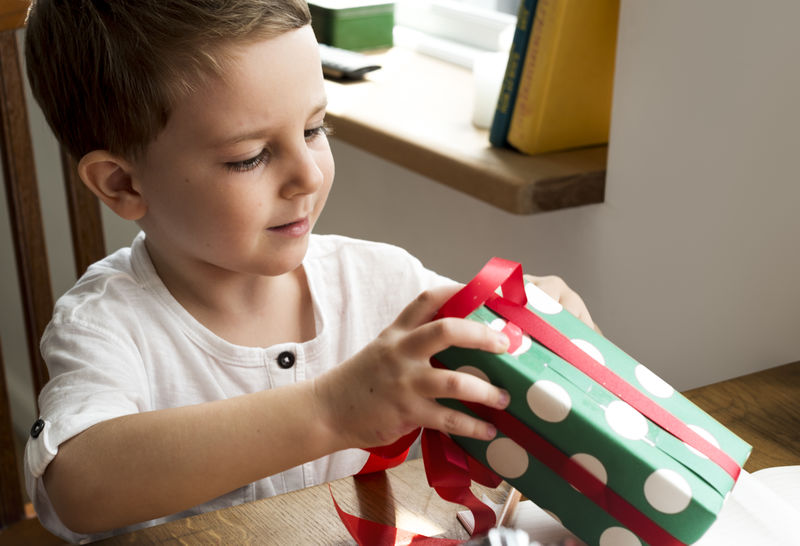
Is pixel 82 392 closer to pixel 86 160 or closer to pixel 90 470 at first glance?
pixel 90 470

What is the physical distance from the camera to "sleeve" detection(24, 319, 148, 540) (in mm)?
704

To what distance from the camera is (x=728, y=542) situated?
2.10 feet

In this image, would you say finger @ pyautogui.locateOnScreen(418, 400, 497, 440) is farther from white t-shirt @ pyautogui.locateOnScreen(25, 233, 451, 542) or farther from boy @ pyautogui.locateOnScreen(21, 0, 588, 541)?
white t-shirt @ pyautogui.locateOnScreen(25, 233, 451, 542)

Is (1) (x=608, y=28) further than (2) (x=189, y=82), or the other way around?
(1) (x=608, y=28)

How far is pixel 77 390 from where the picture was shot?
29.3 inches

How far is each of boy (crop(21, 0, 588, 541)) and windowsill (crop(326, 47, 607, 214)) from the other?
1.21 ft

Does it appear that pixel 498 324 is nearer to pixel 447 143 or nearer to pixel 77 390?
pixel 77 390

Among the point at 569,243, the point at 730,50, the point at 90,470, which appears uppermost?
the point at 730,50

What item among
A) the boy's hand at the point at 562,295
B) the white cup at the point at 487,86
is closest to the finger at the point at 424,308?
Result: the boy's hand at the point at 562,295

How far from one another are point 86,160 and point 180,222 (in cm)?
10

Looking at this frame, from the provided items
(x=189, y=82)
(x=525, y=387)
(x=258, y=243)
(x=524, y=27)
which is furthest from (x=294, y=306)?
(x=524, y=27)

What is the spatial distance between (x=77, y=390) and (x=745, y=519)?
51 centimetres

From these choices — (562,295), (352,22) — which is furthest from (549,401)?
(352,22)

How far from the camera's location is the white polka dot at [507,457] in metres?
0.61
